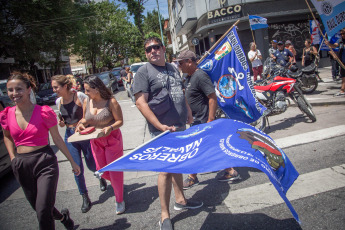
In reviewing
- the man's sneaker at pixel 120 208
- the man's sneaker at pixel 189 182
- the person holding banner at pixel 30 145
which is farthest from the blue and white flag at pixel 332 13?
the person holding banner at pixel 30 145

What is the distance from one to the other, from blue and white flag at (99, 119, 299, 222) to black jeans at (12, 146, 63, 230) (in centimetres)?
86

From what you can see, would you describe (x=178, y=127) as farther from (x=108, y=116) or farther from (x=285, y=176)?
(x=285, y=176)

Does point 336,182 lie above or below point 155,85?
below

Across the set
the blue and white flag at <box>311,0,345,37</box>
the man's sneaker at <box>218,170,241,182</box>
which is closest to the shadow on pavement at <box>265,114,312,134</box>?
the blue and white flag at <box>311,0,345,37</box>

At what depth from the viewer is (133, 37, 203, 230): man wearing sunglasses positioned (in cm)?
271

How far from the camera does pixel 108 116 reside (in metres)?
3.31

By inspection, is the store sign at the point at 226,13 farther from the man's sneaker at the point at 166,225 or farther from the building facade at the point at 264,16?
the man's sneaker at the point at 166,225

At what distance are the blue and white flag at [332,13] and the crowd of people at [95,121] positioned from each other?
471 cm

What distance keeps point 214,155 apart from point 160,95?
109 cm

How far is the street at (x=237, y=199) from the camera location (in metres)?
2.78

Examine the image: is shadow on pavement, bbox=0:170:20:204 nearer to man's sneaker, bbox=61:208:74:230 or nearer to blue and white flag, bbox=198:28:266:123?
man's sneaker, bbox=61:208:74:230

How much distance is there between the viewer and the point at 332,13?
6.26 meters

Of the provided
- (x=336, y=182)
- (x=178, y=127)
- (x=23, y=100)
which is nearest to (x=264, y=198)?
(x=336, y=182)

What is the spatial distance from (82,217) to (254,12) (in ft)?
50.6
